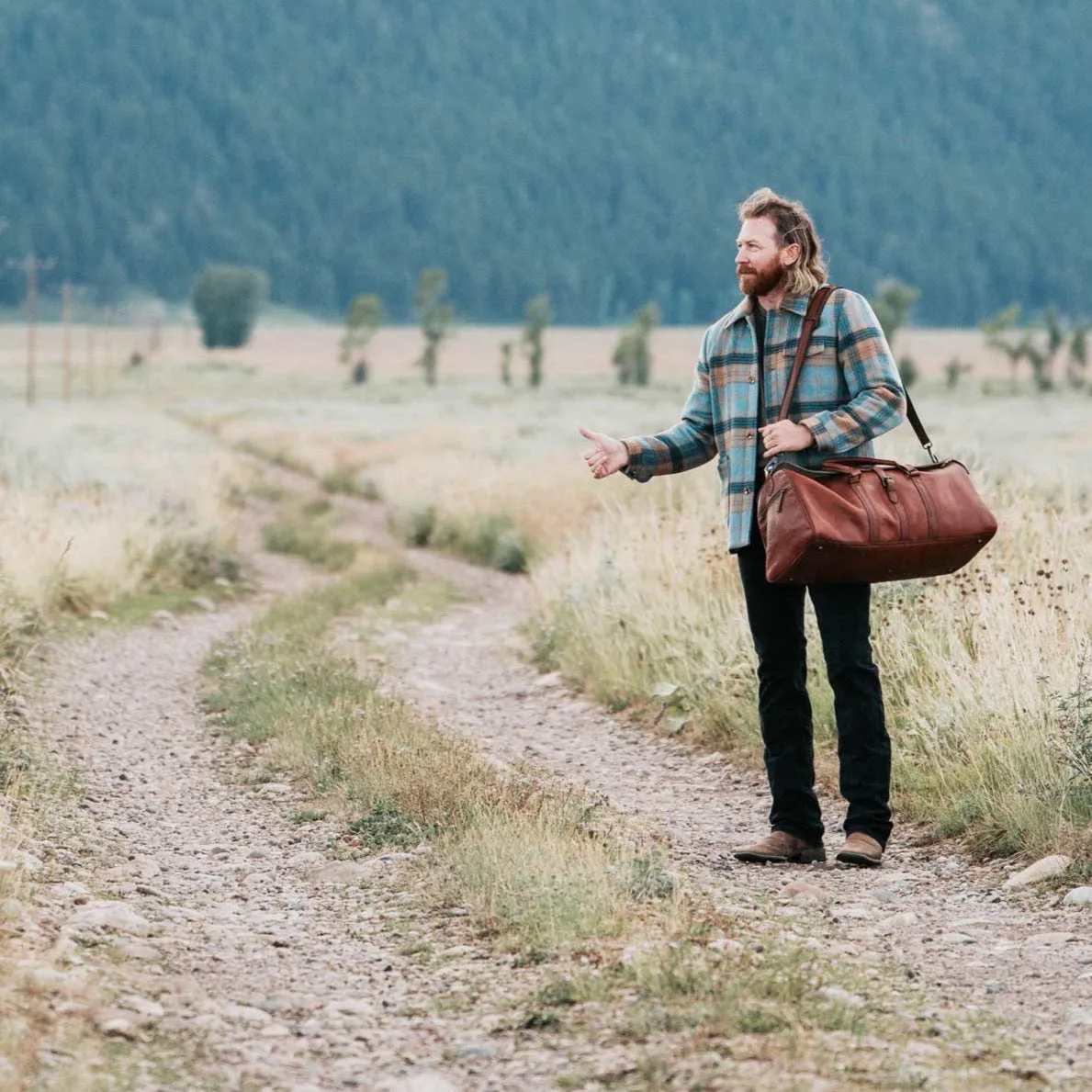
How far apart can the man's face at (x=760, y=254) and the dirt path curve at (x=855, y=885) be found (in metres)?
2.03

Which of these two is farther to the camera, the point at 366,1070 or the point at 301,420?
the point at 301,420

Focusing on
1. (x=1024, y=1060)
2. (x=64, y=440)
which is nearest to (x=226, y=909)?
(x=1024, y=1060)

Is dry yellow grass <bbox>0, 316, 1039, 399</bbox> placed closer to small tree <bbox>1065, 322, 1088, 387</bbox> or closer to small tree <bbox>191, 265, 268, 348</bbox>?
small tree <bbox>191, 265, 268, 348</bbox>

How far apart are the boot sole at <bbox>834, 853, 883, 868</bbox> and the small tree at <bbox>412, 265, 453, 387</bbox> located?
102024 mm

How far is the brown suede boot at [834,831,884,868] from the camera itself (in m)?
5.38

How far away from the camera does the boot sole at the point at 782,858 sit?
5461mm

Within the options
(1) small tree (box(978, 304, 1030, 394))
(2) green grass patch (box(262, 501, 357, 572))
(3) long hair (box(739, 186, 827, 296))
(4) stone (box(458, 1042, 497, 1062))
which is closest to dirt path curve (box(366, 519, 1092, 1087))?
(4) stone (box(458, 1042, 497, 1062))

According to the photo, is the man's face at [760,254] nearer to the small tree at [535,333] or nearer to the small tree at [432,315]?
the small tree at [535,333]

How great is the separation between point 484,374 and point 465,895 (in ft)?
413

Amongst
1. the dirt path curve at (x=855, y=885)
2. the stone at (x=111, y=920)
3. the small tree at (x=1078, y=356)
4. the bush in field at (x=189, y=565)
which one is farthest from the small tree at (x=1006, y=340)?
the stone at (x=111, y=920)

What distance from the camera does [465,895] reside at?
4676 millimetres

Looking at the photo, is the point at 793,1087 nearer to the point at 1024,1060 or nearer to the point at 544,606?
the point at 1024,1060

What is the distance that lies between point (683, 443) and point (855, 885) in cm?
164

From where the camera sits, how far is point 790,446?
497 centimetres
